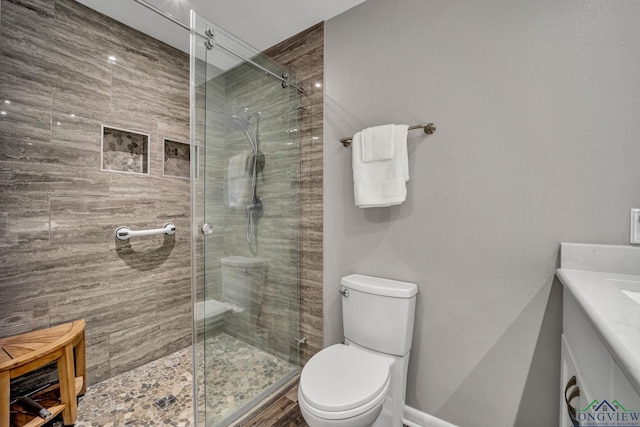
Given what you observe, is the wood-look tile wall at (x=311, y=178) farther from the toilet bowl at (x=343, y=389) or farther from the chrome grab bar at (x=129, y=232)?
the chrome grab bar at (x=129, y=232)

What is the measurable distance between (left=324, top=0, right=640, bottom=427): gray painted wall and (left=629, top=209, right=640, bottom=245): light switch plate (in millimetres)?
26

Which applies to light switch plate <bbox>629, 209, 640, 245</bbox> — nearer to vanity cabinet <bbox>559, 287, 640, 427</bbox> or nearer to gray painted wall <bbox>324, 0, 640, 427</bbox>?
gray painted wall <bbox>324, 0, 640, 427</bbox>

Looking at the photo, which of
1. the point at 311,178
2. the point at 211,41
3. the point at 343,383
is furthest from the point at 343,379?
the point at 211,41

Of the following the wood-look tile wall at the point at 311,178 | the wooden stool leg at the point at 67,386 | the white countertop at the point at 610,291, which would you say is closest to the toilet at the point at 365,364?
the wood-look tile wall at the point at 311,178

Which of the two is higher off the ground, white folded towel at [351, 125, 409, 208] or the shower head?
the shower head

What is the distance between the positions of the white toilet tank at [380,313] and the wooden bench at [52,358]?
4.83 ft

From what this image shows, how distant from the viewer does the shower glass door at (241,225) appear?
4.47 ft

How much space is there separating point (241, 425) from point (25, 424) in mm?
992

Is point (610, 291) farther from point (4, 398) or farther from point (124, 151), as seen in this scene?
point (124, 151)

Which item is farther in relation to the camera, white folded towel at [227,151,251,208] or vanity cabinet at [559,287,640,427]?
white folded towel at [227,151,251,208]

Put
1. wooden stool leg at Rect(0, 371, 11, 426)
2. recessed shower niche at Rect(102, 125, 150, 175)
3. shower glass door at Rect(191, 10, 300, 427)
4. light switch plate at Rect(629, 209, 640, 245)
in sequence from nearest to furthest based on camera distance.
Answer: light switch plate at Rect(629, 209, 640, 245), wooden stool leg at Rect(0, 371, 11, 426), shower glass door at Rect(191, 10, 300, 427), recessed shower niche at Rect(102, 125, 150, 175)

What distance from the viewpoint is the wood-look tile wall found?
6.29 ft

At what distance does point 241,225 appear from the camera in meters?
1.62

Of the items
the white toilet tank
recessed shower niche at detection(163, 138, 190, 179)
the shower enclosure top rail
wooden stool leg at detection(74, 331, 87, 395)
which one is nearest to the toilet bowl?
the white toilet tank
